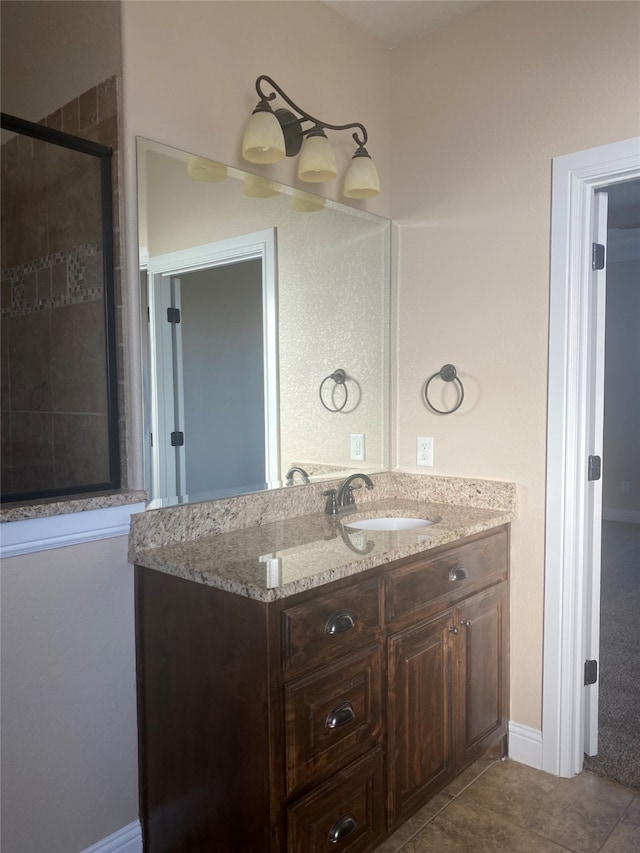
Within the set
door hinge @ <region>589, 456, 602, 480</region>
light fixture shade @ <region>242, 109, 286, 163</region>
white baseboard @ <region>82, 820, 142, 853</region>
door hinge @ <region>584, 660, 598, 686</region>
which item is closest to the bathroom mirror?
light fixture shade @ <region>242, 109, 286, 163</region>

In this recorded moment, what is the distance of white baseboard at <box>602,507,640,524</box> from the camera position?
624 centimetres

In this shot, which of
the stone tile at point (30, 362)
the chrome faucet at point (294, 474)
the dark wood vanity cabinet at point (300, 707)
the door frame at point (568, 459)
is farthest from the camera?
the chrome faucet at point (294, 474)

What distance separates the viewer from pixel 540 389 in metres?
2.19

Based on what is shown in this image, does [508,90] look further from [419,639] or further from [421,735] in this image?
[421,735]

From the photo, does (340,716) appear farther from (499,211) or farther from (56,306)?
(499,211)

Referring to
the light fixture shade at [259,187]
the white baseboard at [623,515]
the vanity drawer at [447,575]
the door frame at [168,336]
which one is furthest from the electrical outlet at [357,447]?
the white baseboard at [623,515]

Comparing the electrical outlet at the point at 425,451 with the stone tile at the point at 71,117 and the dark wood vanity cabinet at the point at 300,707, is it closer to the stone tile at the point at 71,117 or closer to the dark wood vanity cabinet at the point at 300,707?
the dark wood vanity cabinet at the point at 300,707

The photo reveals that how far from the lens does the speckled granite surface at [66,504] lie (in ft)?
4.88

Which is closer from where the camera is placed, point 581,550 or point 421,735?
point 421,735

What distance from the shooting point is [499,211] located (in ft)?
7.48

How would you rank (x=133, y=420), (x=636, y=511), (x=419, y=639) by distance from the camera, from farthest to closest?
(x=636, y=511), (x=419, y=639), (x=133, y=420)

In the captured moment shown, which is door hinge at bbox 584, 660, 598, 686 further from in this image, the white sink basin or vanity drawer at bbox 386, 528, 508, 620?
the white sink basin

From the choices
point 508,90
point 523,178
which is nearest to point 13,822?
point 523,178

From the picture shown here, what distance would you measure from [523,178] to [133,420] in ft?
5.02
